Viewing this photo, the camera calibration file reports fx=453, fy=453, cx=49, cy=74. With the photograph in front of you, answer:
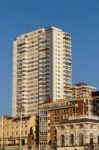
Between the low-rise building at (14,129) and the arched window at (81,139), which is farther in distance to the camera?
the low-rise building at (14,129)

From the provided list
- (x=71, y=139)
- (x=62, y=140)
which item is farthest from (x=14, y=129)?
(x=71, y=139)

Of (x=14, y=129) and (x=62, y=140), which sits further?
(x=14, y=129)

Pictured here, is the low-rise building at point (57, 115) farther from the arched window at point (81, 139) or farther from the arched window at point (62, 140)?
the arched window at point (81, 139)

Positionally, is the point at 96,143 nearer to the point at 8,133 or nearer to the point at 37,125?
the point at 37,125

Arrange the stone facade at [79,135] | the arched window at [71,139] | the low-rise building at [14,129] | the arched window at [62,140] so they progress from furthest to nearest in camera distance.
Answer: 1. the low-rise building at [14,129]
2. the arched window at [62,140]
3. the arched window at [71,139]
4. the stone facade at [79,135]

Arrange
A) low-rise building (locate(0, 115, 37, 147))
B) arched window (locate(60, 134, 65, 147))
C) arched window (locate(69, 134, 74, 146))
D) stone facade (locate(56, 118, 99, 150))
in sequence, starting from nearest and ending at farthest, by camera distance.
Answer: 1. stone facade (locate(56, 118, 99, 150))
2. arched window (locate(69, 134, 74, 146))
3. arched window (locate(60, 134, 65, 147))
4. low-rise building (locate(0, 115, 37, 147))

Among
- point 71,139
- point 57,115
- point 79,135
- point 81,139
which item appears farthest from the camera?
point 57,115

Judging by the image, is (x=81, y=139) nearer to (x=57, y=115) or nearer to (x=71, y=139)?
(x=71, y=139)

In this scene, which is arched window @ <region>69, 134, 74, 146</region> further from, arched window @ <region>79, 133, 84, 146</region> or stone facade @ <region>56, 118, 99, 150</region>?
arched window @ <region>79, 133, 84, 146</region>

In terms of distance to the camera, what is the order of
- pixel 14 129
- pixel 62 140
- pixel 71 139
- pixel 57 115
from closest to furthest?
pixel 71 139, pixel 62 140, pixel 57 115, pixel 14 129

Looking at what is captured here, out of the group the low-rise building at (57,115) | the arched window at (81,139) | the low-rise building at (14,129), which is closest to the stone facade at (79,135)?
the arched window at (81,139)

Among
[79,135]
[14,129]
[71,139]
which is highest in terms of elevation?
[14,129]

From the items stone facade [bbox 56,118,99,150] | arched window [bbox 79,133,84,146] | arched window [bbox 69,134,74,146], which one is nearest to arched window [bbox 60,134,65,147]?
stone facade [bbox 56,118,99,150]

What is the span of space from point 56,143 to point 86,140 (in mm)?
15809
